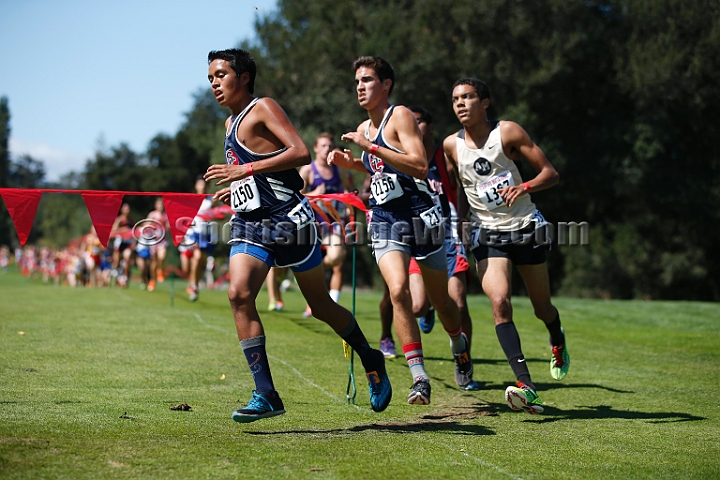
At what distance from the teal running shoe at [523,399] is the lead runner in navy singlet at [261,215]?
935 millimetres

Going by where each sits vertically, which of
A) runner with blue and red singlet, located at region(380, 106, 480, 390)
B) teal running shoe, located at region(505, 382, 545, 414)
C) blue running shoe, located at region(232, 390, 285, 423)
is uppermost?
runner with blue and red singlet, located at region(380, 106, 480, 390)

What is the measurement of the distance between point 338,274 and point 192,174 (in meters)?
61.3

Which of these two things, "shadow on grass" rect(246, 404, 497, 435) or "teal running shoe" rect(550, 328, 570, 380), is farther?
"teal running shoe" rect(550, 328, 570, 380)

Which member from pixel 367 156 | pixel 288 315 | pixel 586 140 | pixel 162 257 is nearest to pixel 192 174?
pixel 586 140

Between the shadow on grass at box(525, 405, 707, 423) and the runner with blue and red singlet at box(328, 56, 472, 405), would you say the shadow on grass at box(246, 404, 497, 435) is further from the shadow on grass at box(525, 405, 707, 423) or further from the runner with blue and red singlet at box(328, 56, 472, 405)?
the shadow on grass at box(525, 405, 707, 423)

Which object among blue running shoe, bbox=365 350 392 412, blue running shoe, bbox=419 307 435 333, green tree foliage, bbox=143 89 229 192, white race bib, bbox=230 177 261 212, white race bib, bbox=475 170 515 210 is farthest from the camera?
green tree foliage, bbox=143 89 229 192

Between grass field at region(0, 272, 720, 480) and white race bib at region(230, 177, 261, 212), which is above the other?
white race bib at region(230, 177, 261, 212)

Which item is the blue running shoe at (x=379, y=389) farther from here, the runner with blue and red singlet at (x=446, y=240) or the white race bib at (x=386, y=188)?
the runner with blue and red singlet at (x=446, y=240)

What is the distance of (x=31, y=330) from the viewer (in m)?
9.43

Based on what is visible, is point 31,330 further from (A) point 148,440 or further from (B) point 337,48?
(B) point 337,48

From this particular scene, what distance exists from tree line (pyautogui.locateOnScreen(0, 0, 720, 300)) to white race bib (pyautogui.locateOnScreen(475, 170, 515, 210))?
2588cm

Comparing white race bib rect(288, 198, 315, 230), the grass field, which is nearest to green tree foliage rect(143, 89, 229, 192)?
the grass field

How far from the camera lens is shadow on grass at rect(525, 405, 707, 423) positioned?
5793 mm

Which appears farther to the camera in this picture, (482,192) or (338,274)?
(338,274)
